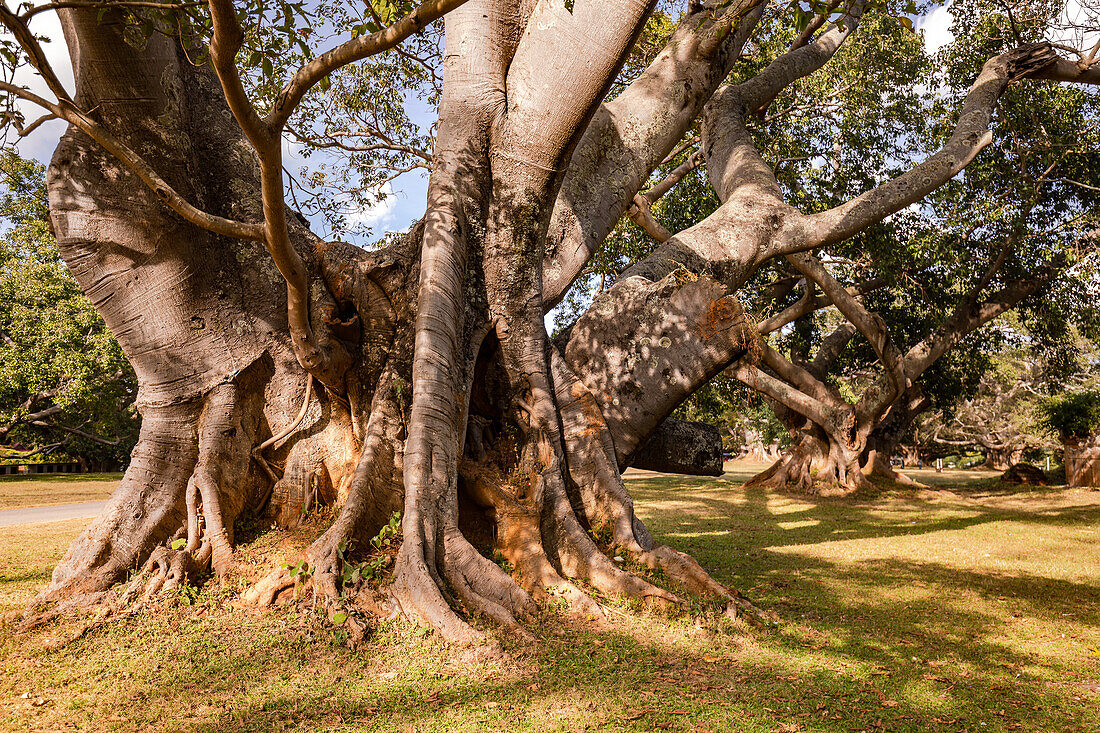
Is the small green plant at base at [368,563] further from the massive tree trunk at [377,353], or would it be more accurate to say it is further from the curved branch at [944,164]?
the curved branch at [944,164]

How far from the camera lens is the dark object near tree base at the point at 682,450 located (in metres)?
6.81

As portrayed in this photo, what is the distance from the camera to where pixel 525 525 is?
190 inches

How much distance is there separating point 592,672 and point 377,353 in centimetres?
290

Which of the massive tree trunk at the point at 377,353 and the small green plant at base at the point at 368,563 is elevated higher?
the massive tree trunk at the point at 377,353

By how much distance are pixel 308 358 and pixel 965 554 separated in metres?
8.09

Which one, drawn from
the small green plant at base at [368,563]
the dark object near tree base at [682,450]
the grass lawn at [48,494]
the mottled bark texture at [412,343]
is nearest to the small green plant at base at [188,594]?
the mottled bark texture at [412,343]

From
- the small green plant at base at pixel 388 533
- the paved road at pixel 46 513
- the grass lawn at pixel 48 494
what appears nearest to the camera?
the small green plant at base at pixel 388 533

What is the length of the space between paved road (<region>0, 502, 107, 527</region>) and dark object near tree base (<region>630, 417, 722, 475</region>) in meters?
9.81

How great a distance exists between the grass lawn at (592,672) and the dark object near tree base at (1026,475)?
1628cm

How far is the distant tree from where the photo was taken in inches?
691

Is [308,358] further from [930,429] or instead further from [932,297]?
[930,429]

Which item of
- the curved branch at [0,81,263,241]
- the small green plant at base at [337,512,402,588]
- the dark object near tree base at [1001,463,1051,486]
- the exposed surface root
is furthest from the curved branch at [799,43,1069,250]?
the dark object near tree base at [1001,463,1051,486]

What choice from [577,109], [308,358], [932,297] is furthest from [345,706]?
[932,297]

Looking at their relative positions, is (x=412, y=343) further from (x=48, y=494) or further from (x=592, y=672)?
(x=48, y=494)
